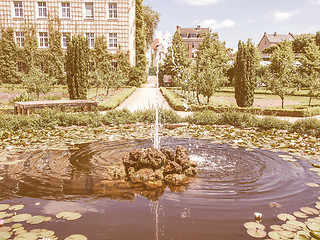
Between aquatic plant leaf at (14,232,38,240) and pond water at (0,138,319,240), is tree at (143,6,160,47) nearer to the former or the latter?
pond water at (0,138,319,240)

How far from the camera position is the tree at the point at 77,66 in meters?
15.6

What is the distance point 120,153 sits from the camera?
741 cm

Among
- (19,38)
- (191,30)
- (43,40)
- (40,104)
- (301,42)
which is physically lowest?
(40,104)

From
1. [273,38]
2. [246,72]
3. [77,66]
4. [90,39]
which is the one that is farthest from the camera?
[273,38]

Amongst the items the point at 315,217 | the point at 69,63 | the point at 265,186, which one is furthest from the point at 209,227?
the point at 69,63

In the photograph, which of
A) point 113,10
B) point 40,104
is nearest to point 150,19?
point 113,10

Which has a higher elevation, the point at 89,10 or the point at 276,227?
the point at 89,10

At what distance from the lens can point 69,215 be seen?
4121 mm

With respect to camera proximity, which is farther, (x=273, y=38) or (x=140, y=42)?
(x=273, y=38)

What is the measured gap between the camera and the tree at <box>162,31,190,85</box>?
24828 millimetres

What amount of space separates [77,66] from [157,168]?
11.5 metres

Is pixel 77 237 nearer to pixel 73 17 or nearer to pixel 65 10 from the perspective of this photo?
pixel 73 17

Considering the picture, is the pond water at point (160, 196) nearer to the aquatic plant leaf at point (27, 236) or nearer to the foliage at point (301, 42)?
the aquatic plant leaf at point (27, 236)

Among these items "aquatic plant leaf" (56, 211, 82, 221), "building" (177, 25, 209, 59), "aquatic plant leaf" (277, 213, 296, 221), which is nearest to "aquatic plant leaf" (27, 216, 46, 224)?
"aquatic plant leaf" (56, 211, 82, 221)
